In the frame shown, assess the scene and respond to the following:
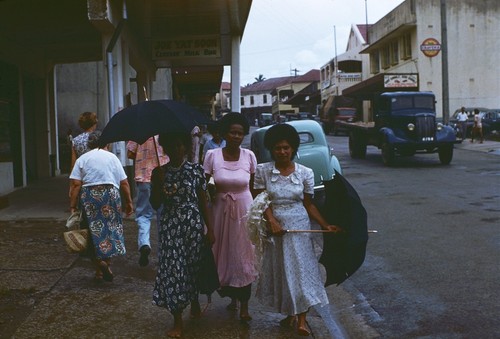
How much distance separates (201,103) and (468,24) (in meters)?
19.5

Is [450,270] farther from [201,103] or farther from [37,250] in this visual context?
[201,103]

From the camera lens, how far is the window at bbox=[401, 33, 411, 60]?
39.2 metres

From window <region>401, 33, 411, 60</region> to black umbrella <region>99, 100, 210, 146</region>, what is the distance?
3602 centimetres

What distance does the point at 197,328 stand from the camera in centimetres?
511

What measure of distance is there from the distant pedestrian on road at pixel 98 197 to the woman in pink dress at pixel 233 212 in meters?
1.37

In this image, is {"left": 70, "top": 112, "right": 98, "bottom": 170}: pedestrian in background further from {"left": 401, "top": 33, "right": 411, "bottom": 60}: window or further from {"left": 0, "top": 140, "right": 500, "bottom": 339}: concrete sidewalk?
{"left": 401, "top": 33, "right": 411, "bottom": 60}: window

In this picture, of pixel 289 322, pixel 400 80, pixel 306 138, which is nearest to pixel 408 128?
pixel 306 138

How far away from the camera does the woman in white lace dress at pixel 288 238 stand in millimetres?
4820

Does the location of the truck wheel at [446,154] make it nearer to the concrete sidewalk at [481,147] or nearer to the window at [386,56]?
the concrete sidewalk at [481,147]

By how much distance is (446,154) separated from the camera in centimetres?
1819

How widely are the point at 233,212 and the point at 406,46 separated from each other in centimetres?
3669

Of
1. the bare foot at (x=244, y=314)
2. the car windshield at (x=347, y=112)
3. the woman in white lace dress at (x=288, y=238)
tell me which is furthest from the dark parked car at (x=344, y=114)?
the woman in white lace dress at (x=288, y=238)

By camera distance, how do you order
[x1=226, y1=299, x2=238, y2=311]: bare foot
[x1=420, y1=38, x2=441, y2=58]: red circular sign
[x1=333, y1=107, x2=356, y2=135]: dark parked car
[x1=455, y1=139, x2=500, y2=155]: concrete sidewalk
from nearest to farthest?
[x1=226, y1=299, x2=238, y2=311]: bare foot, [x1=455, y1=139, x2=500, y2=155]: concrete sidewalk, [x1=420, y1=38, x2=441, y2=58]: red circular sign, [x1=333, y1=107, x2=356, y2=135]: dark parked car

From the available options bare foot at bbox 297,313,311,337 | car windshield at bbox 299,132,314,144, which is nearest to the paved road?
bare foot at bbox 297,313,311,337
